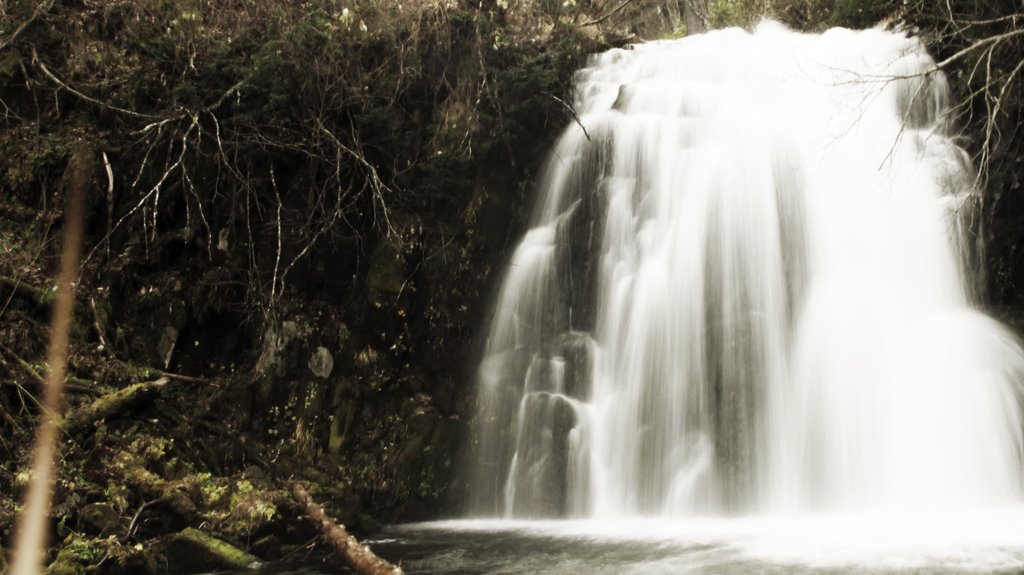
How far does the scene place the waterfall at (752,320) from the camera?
622 centimetres

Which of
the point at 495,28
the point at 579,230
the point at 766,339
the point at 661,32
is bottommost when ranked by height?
the point at 766,339

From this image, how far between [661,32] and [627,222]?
10.7m

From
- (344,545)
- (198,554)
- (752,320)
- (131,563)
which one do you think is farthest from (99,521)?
(752,320)

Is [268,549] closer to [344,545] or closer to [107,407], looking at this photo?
[344,545]

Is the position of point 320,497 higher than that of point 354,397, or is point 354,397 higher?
point 354,397

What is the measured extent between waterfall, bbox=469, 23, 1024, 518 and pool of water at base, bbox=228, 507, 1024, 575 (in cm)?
52

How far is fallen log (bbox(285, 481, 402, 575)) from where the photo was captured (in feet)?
13.9

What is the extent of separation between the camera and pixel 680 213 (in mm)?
8203

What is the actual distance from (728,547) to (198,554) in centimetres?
433

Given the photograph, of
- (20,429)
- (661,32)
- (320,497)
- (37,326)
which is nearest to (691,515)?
(320,497)

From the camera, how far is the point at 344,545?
194 inches

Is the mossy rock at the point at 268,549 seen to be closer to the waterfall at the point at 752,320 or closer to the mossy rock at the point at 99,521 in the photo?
the mossy rock at the point at 99,521

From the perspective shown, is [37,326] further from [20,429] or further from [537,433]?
[537,433]

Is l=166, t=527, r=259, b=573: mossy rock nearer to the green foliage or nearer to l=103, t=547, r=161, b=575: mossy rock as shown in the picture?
l=103, t=547, r=161, b=575: mossy rock
